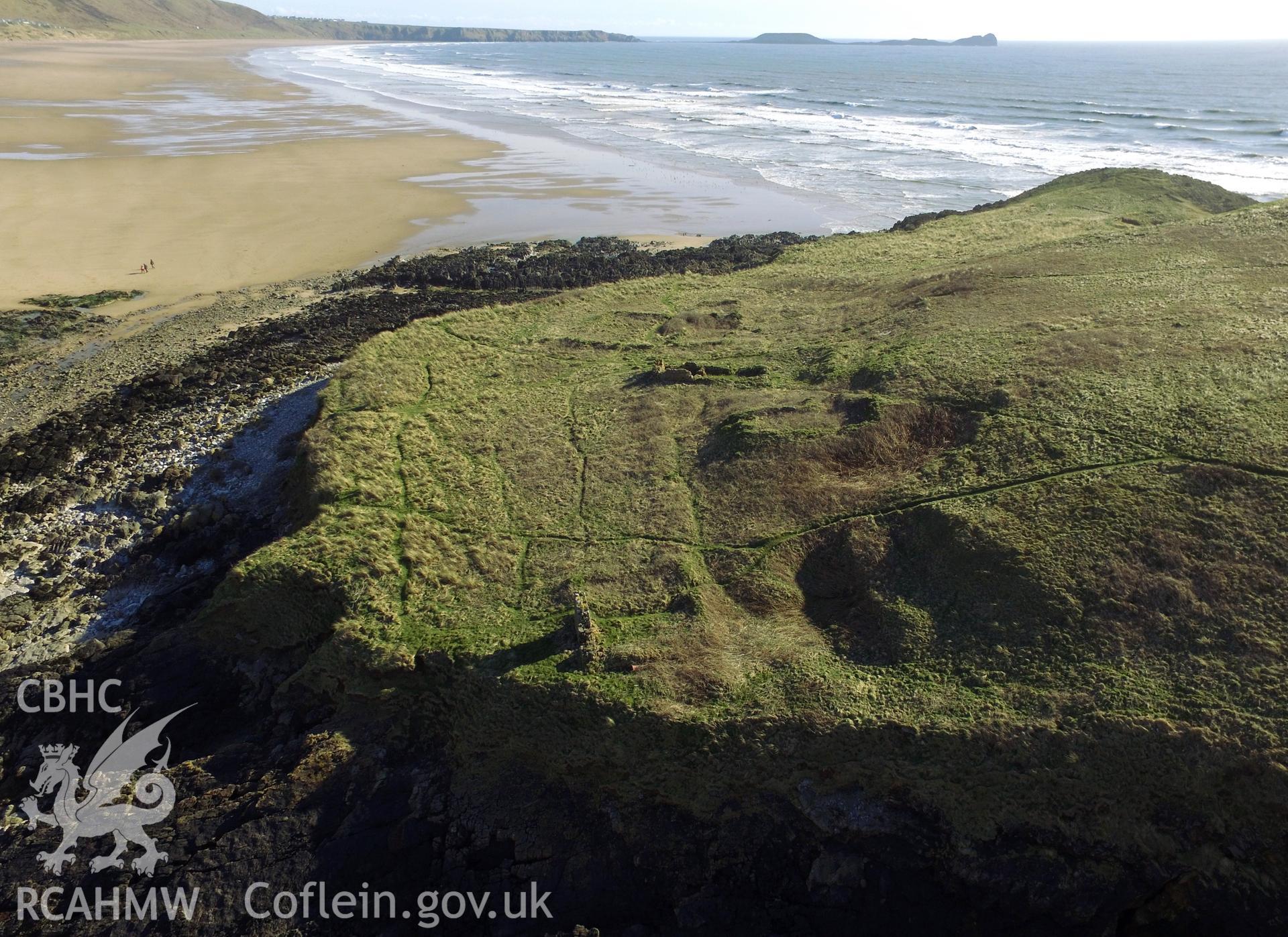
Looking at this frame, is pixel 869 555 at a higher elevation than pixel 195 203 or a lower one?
lower

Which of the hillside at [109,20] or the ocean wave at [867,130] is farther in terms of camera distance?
the hillside at [109,20]

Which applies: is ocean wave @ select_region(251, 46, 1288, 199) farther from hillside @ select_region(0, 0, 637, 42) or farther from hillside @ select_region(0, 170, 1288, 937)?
hillside @ select_region(0, 0, 637, 42)

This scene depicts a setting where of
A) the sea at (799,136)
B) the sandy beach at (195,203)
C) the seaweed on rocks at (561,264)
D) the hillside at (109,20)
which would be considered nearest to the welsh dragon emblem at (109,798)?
the seaweed on rocks at (561,264)

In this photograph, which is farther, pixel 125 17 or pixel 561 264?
pixel 125 17

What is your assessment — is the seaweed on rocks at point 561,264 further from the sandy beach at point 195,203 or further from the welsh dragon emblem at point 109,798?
the welsh dragon emblem at point 109,798

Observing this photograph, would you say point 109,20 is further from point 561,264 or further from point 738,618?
point 738,618

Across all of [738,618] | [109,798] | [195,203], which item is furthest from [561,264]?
[109,798]

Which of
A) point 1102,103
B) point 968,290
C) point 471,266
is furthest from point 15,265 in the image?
point 1102,103
